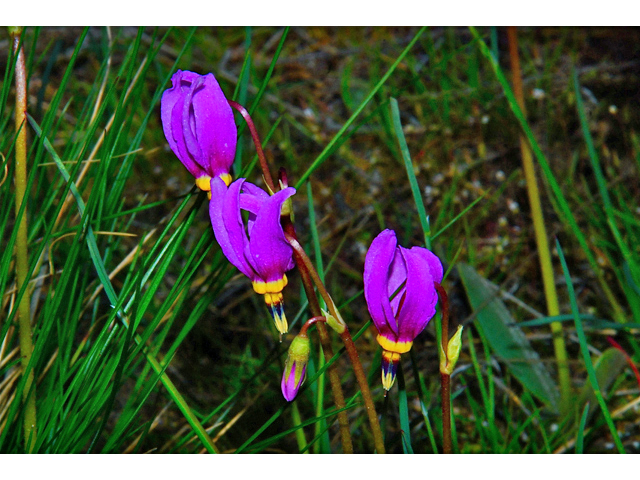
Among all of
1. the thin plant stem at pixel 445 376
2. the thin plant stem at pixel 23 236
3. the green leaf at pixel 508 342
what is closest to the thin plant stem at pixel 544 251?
the green leaf at pixel 508 342

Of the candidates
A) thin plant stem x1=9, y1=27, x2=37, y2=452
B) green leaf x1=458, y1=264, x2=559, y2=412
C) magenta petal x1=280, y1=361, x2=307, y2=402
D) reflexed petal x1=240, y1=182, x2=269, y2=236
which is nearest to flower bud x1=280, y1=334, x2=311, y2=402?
magenta petal x1=280, y1=361, x2=307, y2=402

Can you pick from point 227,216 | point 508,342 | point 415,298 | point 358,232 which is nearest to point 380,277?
point 415,298

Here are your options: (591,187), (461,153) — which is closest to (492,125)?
(461,153)

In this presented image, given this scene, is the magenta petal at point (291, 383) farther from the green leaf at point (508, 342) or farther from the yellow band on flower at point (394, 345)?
the green leaf at point (508, 342)

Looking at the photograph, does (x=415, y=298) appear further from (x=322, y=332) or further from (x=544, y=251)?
A: (x=544, y=251)
